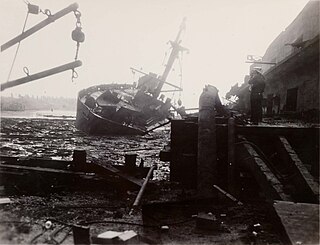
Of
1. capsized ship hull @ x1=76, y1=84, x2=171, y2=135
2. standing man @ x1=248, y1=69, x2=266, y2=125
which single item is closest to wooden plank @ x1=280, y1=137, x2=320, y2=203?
standing man @ x1=248, y1=69, x2=266, y2=125

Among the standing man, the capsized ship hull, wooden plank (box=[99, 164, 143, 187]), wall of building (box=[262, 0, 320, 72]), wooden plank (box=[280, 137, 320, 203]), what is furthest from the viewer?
the capsized ship hull

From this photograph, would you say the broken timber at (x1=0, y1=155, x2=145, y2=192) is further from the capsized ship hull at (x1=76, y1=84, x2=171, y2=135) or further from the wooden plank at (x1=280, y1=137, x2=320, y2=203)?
the capsized ship hull at (x1=76, y1=84, x2=171, y2=135)

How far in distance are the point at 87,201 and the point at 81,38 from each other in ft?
13.2

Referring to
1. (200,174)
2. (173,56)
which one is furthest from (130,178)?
(173,56)

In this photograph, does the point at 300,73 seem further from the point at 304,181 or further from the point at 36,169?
the point at 36,169

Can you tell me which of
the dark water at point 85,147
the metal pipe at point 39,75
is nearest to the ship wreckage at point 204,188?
Result: the dark water at point 85,147

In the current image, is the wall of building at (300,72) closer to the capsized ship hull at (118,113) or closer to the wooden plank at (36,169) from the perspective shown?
the wooden plank at (36,169)

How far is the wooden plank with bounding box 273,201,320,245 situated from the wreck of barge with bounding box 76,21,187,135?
1941cm

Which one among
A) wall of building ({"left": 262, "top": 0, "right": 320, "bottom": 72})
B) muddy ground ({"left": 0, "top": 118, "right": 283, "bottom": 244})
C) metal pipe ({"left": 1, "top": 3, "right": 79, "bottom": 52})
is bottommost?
muddy ground ({"left": 0, "top": 118, "right": 283, "bottom": 244})

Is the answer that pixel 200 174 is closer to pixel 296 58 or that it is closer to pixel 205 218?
pixel 205 218

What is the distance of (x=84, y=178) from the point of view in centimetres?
718

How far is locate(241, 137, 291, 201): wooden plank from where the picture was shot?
523cm

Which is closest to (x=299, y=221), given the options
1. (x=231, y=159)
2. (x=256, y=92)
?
(x=231, y=159)

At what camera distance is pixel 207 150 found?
21.7 ft
